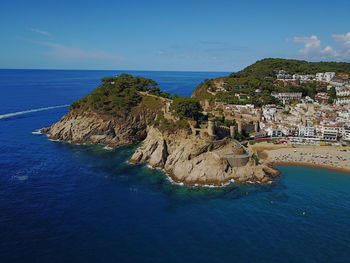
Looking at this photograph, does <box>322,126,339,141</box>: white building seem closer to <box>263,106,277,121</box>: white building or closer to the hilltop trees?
<box>263,106,277,121</box>: white building

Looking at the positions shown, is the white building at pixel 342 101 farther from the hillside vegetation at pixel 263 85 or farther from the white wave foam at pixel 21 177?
the white wave foam at pixel 21 177

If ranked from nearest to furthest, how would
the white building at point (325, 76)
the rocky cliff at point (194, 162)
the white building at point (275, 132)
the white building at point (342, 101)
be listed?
the rocky cliff at point (194, 162), the white building at point (275, 132), the white building at point (342, 101), the white building at point (325, 76)

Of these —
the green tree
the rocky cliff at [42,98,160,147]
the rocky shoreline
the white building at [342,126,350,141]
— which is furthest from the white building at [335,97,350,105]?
the rocky cliff at [42,98,160,147]

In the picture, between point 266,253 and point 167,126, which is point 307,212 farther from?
point 167,126

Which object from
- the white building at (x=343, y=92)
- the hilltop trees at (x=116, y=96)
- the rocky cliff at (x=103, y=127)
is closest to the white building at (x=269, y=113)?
the rocky cliff at (x=103, y=127)

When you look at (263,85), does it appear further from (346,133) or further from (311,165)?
(311,165)

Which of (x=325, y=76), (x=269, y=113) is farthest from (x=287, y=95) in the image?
(x=325, y=76)
